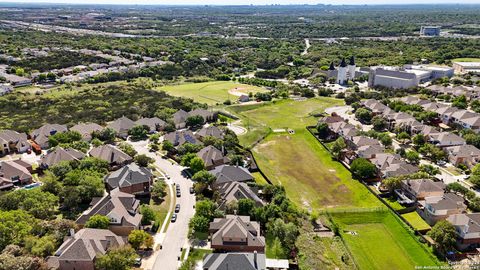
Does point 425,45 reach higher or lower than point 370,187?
higher

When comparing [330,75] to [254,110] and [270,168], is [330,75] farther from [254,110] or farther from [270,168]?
[270,168]

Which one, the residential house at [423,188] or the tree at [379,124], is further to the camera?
the tree at [379,124]

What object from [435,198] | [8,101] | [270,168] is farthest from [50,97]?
[435,198]

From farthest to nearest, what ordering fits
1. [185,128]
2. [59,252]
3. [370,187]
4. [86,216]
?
[185,128] → [370,187] → [86,216] → [59,252]

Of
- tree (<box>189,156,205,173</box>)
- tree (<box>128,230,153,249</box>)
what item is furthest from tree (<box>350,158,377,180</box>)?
tree (<box>128,230,153,249</box>)

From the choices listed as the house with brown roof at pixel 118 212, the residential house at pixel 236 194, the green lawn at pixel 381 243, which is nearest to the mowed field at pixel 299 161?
the green lawn at pixel 381 243

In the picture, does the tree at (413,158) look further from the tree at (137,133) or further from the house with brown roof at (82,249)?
the tree at (137,133)

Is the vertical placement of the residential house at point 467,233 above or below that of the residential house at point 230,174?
below

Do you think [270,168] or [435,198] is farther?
[270,168]

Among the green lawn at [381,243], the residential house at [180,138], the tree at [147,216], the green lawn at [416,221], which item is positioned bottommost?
the green lawn at [381,243]
